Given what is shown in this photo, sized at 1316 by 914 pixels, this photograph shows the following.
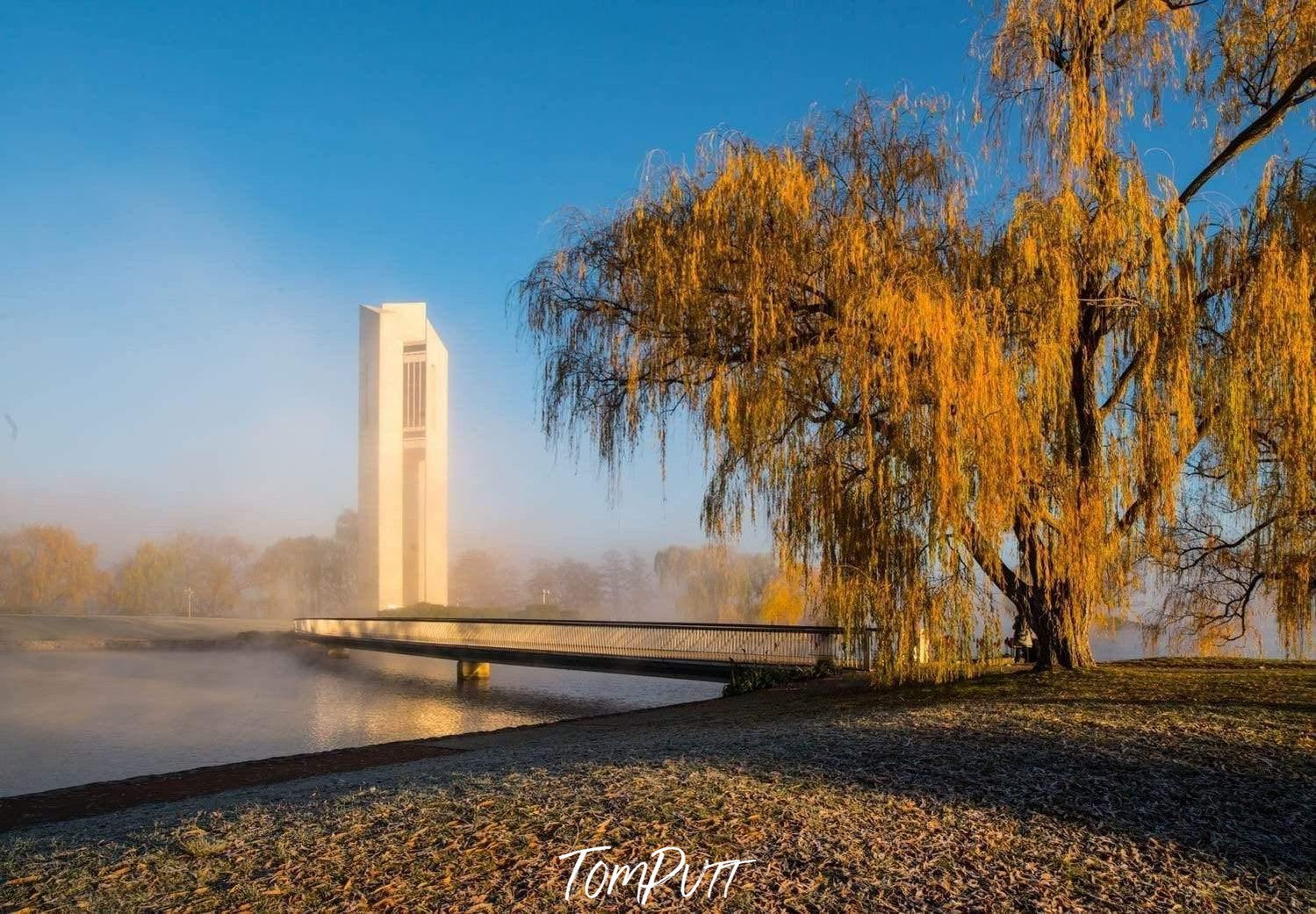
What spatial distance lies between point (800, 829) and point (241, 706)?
21.0 metres

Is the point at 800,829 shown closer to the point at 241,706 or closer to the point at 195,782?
the point at 195,782

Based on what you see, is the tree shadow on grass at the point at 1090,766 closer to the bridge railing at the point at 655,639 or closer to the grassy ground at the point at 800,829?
the grassy ground at the point at 800,829

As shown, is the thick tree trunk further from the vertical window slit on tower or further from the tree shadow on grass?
the vertical window slit on tower

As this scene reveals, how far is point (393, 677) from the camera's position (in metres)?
30.8

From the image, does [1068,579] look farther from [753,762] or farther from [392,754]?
[392,754]

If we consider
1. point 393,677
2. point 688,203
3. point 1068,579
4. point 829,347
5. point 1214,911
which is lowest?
point 393,677

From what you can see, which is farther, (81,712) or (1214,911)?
(81,712)

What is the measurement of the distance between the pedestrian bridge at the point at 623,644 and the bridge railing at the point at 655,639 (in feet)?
0.07

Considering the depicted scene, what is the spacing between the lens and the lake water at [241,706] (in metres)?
14.5

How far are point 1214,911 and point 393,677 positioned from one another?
2968 cm

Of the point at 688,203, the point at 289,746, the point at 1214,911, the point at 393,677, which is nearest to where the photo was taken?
the point at 1214,911

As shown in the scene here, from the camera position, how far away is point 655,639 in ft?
70.0

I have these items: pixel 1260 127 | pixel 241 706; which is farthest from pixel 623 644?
pixel 1260 127

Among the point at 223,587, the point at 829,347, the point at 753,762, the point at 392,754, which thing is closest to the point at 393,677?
the point at 392,754
